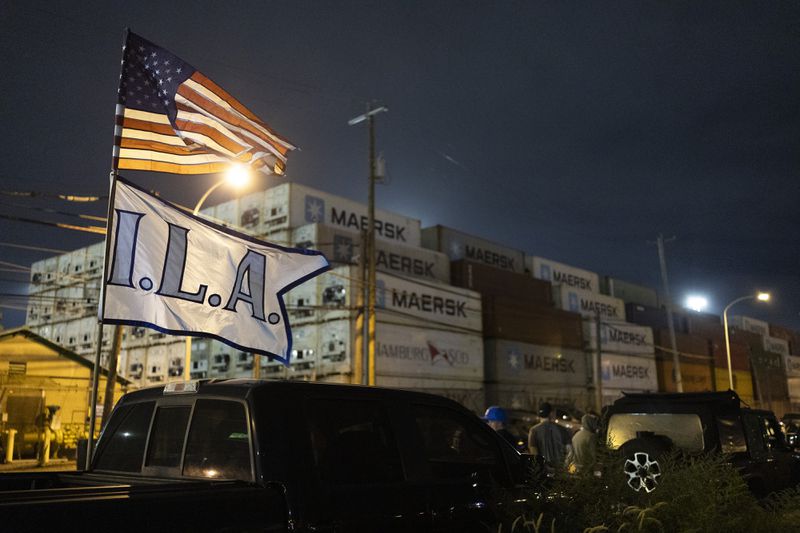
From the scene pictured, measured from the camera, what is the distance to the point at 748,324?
227 feet

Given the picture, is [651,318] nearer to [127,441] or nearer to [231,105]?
[231,105]

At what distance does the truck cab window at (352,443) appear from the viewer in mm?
3455

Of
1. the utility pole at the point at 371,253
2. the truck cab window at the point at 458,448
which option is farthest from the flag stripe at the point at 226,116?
the utility pole at the point at 371,253

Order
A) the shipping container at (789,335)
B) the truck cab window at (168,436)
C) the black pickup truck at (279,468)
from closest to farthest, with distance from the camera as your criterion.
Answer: the black pickup truck at (279,468) → the truck cab window at (168,436) → the shipping container at (789,335)

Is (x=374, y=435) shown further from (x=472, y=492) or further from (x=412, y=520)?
(x=472, y=492)

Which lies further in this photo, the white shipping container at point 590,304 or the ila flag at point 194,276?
the white shipping container at point 590,304

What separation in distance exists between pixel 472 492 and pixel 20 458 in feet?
67.1

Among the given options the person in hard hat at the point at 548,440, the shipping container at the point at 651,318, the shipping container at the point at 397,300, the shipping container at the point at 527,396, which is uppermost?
the shipping container at the point at 651,318

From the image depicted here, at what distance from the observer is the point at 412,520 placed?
3.64m

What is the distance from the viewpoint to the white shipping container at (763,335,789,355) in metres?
69.5

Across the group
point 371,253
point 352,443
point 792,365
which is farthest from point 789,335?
point 352,443

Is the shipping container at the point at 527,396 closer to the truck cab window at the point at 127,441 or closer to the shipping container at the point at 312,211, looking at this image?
the shipping container at the point at 312,211

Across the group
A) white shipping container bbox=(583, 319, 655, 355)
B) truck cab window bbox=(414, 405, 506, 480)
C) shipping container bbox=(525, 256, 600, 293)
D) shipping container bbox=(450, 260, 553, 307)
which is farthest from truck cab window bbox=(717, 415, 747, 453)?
shipping container bbox=(525, 256, 600, 293)

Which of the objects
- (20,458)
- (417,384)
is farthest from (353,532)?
(417,384)
